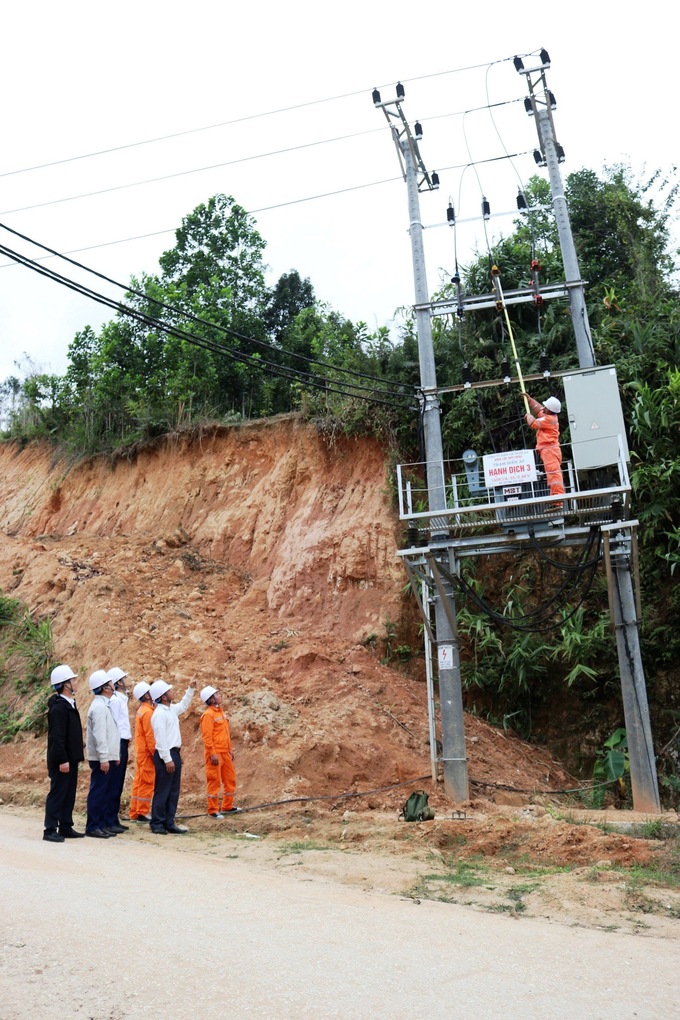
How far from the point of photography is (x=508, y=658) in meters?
15.4

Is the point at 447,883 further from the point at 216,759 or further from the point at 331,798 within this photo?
the point at 216,759

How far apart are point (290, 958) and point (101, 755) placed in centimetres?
609

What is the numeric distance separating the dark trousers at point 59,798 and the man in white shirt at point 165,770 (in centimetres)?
140

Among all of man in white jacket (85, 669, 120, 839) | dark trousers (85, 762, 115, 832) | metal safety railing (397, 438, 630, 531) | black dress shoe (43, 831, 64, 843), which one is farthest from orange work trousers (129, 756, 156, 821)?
metal safety railing (397, 438, 630, 531)

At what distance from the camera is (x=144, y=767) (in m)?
11.3

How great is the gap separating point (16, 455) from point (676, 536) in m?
21.6

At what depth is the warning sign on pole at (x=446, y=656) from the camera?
12.8 meters

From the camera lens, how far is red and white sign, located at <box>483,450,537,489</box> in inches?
482

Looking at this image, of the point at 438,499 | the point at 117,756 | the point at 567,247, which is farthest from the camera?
the point at 567,247

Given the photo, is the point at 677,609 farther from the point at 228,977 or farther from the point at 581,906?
the point at 228,977

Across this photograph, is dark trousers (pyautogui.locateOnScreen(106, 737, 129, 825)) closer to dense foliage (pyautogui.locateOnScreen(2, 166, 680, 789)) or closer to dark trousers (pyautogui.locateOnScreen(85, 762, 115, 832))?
dark trousers (pyautogui.locateOnScreen(85, 762, 115, 832))

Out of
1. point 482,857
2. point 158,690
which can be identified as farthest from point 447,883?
point 158,690

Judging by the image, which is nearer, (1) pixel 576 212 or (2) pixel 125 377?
(1) pixel 576 212

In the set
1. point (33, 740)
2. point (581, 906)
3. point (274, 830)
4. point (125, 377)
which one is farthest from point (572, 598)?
point (125, 377)
